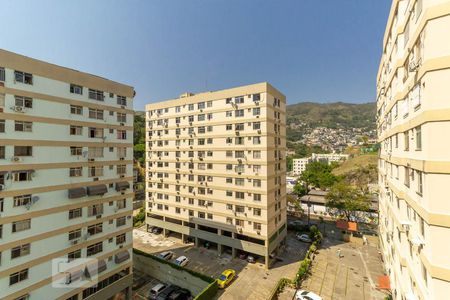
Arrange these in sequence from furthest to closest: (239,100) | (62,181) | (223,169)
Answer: (223,169) < (239,100) < (62,181)

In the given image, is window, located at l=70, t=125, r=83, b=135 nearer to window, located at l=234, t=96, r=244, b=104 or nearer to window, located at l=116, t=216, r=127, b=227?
window, located at l=116, t=216, r=127, b=227

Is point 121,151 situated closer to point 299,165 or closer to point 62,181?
point 62,181

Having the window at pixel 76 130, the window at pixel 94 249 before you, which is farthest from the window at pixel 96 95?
the window at pixel 94 249

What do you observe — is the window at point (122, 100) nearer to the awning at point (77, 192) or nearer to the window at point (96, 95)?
the window at point (96, 95)

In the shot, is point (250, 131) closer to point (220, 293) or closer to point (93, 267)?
point (220, 293)

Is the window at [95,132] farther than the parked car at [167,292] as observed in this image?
No

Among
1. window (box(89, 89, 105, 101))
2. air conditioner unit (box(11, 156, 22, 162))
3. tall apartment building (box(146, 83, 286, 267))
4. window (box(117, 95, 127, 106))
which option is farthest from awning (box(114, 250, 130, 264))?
window (box(89, 89, 105, 101))

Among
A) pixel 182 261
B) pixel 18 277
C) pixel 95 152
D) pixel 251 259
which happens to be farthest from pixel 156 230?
pixel 18 277
